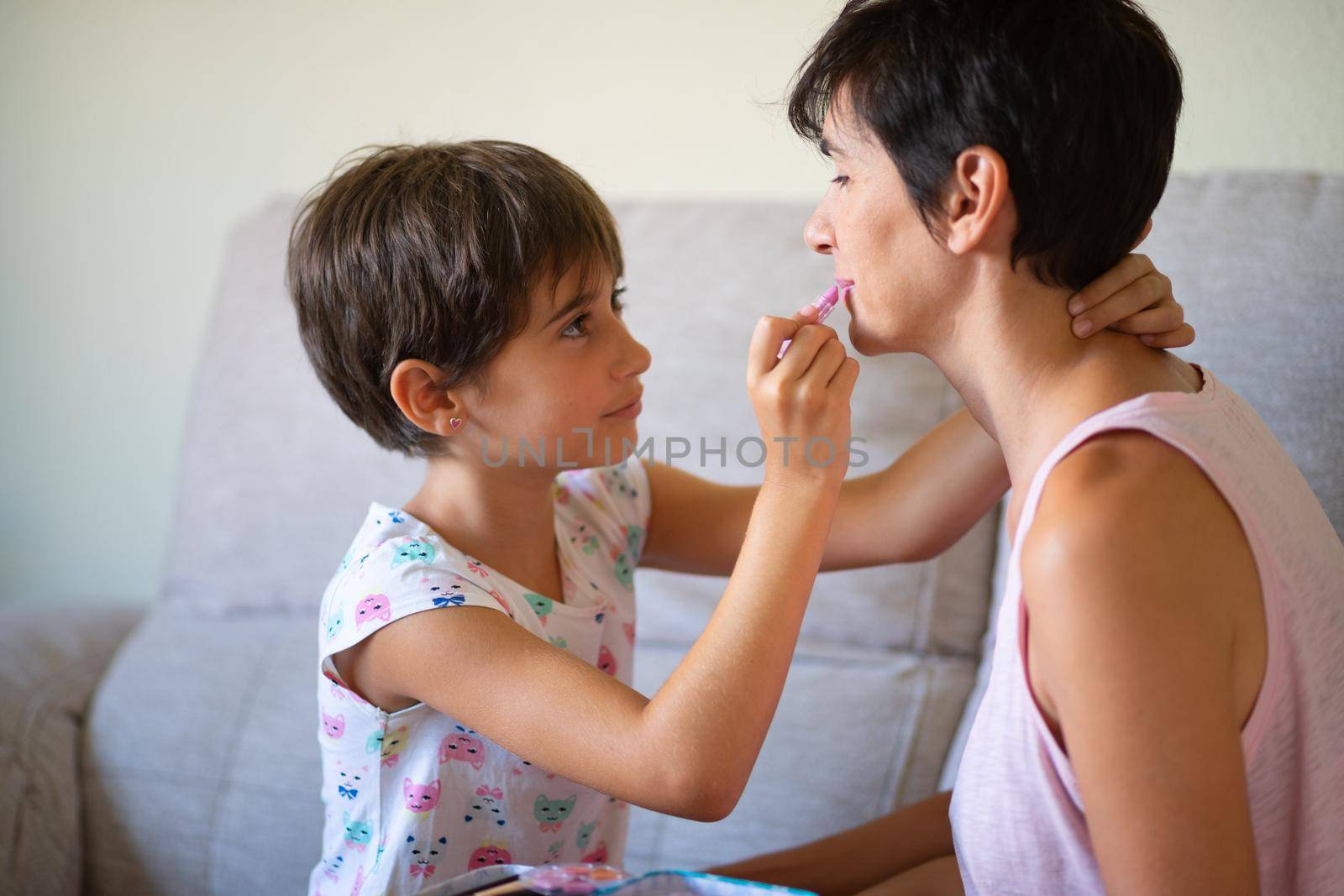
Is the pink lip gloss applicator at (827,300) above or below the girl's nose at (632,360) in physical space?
above

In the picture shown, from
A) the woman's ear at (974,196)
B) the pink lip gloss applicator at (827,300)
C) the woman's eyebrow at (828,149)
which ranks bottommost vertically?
the pink lip gloss applicator at (827,300)

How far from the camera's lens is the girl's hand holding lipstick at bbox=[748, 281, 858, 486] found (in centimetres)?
84

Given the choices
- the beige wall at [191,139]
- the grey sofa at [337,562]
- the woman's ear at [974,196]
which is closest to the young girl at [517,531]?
the woman's ear at [974,196]

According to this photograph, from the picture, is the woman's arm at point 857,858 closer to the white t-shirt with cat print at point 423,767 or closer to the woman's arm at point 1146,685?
the white t-shirt with cat print at point 423,767

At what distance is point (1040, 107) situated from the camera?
750mm

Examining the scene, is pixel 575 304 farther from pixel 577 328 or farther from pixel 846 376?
pixel 846 376

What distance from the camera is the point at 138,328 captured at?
2094 mm

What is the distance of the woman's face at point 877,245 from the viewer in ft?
2.73

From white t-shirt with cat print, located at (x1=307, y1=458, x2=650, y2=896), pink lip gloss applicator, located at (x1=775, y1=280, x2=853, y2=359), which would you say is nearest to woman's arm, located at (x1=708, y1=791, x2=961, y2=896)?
white t-shirt with cat print, located at (x1=307, y1=458, x2=650, y2=896)

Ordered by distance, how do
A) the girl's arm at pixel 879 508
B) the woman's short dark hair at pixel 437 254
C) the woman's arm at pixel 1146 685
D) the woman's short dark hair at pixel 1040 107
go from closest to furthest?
the woman's arm at pixel 1146 685 → the woman's short dark hair at pixel 1040 107 → the woman's short dark hair at pixel 437 254 → the girl's arm at pixel 879 508

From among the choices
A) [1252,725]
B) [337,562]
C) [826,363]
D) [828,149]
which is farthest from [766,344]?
[337,562]

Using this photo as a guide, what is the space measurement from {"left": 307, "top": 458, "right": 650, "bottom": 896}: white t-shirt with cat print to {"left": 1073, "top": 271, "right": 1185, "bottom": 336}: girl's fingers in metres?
0.51

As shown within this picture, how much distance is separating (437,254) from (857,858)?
0.67m

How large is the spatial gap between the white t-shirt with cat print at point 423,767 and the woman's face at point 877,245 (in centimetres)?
39
